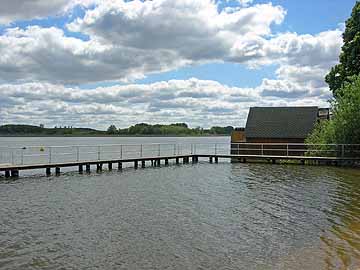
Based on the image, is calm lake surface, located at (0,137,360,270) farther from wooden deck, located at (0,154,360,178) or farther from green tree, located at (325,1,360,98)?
green tree, located at (325,1,360,98)

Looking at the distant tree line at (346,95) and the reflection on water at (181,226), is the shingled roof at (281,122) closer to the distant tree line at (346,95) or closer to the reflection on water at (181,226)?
the distant tree line at (346,95)

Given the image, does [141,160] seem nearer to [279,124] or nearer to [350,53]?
[279,124]

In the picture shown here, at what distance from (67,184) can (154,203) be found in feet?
23.1

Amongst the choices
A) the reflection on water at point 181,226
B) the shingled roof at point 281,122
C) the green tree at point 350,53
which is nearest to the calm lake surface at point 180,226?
the reflection on water at point 181,226

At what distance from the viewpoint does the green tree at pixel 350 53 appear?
29.9 m

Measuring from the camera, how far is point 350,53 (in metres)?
30.5

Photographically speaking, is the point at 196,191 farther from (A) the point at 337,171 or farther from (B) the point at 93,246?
(A) the point at 337,171

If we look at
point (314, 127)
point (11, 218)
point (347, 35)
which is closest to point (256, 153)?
point (314, 127)

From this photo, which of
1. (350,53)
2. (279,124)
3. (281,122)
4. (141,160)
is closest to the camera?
(350,53)

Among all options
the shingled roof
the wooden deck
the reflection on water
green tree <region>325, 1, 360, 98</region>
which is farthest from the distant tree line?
the reflection on water

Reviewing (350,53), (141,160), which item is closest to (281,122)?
(350,53)

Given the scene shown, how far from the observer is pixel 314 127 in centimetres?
3522

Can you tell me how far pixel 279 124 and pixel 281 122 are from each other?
0.32m

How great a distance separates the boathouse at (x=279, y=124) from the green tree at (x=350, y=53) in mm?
4641
